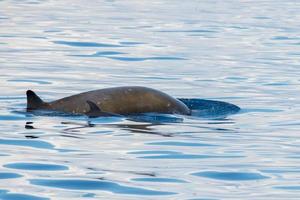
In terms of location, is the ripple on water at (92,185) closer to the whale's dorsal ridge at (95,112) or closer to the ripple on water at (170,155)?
the ripple on water at (170,155)

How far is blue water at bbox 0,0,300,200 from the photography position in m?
10.5

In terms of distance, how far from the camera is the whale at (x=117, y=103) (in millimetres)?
14859

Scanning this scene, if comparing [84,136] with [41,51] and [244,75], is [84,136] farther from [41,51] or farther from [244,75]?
[41,51]

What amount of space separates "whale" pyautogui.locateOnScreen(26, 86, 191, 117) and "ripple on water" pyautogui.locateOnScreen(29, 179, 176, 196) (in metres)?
4.26

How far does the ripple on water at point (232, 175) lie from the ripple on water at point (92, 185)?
91cm

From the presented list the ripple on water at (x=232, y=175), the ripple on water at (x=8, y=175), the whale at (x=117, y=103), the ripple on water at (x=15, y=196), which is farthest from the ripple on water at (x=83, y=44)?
the ripple on water at (x=15, y=196)

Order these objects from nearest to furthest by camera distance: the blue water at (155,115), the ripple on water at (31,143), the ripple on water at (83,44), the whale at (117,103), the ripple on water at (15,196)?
the ripple on water at (15,196), the blue water at (155,115), the ripple on water at (31,143), the whale at (117,103), the ripple on water at (83,44)

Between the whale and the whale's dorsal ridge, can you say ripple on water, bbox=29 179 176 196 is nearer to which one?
the whale's dorsal ridge

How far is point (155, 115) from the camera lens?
14.9m

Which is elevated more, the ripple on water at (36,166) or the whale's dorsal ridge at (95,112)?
the whale's dorsal ridge at (95,112)

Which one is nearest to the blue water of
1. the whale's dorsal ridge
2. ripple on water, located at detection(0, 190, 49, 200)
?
ripple on water, located at detection(0, 190, 49, 200)

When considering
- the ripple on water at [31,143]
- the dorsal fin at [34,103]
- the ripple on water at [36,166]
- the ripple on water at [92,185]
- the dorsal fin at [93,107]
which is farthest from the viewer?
the dorsal fin at [34,103]

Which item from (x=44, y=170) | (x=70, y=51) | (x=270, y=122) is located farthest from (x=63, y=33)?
(x=44, y=170)

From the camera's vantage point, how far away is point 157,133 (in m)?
13.5
